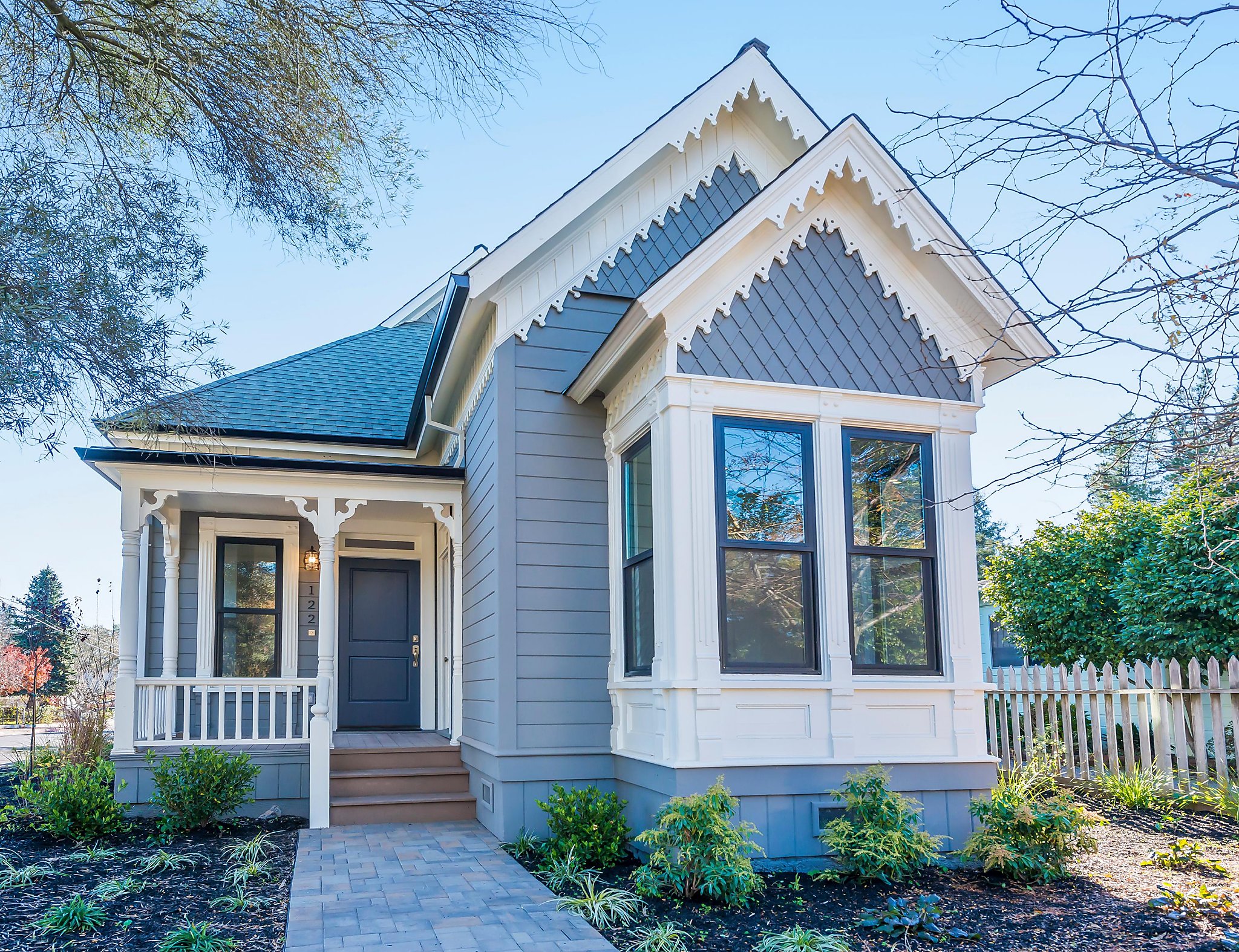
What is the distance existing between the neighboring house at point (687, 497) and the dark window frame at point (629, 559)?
0.12 feet

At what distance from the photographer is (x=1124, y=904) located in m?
5.38

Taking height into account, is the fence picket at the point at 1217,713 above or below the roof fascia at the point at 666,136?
below

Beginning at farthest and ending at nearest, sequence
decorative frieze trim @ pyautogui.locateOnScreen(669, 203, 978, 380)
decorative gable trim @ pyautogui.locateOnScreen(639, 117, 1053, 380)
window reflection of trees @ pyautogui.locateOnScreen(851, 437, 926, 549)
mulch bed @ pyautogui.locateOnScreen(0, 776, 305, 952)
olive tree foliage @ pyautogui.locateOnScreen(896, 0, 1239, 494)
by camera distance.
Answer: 1. window reflection of trees @ pyautogui.locateOnScreen(851, 437, 926, 549)
2. decorative frieze trim @ pyautogui.locateOnScreen(669, 203, 978, 380)
3. decorative gable trim @ pyautogui.locateOnScreen(639, 117, 1053, 380)
4. mulch bed @ pyautogui.locateOnScreen(0, 776, 305, 952)
5. olive tree foliage @ pyautogui.locateOnScreen(896, 0, 1239, 494)

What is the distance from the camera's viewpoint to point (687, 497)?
6363 mm

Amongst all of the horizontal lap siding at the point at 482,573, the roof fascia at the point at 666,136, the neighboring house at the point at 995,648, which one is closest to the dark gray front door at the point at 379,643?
the horizontal lap siding at the point at 482,573

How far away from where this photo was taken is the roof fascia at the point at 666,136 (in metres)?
7.58

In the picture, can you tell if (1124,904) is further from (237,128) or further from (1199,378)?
(237,128)

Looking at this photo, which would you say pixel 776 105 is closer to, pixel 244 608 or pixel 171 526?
pixel 171 526

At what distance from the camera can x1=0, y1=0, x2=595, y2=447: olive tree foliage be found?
210 inches

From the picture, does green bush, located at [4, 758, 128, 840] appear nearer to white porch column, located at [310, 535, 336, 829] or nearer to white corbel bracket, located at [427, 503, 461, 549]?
white porch column, located at [310, 535, 336, 829]

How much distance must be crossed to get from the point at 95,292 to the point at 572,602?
379 cm

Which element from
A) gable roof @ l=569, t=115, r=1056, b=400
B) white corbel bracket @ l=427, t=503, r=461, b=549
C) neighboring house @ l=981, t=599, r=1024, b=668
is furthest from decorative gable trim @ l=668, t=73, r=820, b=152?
neighboring house @ l=981, t=599, r=1024, b=668

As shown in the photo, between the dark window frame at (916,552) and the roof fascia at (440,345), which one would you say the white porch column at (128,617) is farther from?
the dark window frame at (916,552)

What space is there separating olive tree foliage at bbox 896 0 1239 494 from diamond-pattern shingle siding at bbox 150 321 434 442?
8.36m
